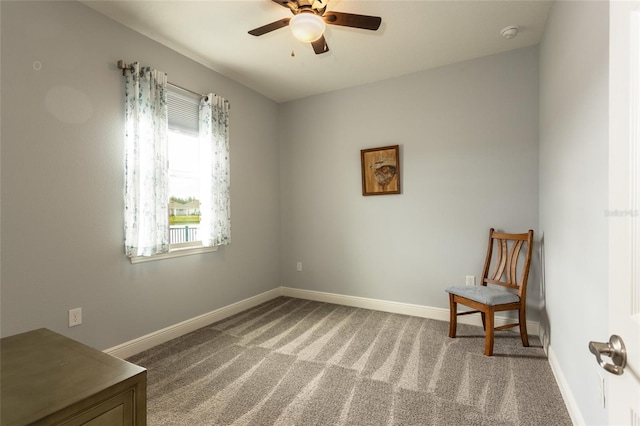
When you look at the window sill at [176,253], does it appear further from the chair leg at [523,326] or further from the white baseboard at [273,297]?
the chair leg at [523,326]

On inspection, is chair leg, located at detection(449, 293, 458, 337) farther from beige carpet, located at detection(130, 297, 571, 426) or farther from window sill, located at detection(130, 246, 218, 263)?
window sill, located at detection(130, 246, 218, 263)

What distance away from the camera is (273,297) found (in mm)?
4031

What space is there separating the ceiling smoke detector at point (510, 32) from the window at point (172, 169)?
2.75 meters

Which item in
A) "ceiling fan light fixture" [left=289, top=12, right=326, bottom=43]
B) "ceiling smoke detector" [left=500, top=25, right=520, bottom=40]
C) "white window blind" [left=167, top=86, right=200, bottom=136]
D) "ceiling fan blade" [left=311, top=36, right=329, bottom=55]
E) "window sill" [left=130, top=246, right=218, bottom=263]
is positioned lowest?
A: "window sill" [left=130, top=246, right=218, bottom=263]

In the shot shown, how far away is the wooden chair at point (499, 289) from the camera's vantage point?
2.35 meters

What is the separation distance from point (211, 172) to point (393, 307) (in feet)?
8.28

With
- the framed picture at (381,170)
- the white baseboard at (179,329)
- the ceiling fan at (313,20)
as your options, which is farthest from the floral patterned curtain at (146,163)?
the framed picture at (381,170)

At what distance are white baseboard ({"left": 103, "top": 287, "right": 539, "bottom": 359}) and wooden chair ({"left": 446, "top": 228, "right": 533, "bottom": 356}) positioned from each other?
42cm

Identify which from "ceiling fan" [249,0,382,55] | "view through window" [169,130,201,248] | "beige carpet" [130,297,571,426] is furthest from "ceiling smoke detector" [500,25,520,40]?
"view through window" [169,130,201,248]

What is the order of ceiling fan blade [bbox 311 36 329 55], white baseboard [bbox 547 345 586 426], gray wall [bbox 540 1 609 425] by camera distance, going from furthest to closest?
ceiling fan blade [bbox 311 36 329 55] → white baseboard [bbox 547 345 586 426] → gray wall [bbox 540 1 609 425]

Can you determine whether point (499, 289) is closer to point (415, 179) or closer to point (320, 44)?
point (415, 179)

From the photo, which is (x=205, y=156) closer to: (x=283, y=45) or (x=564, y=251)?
(x=283, y=45)

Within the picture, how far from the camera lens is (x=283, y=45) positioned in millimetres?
2742

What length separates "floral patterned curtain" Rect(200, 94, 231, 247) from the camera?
305 cm
